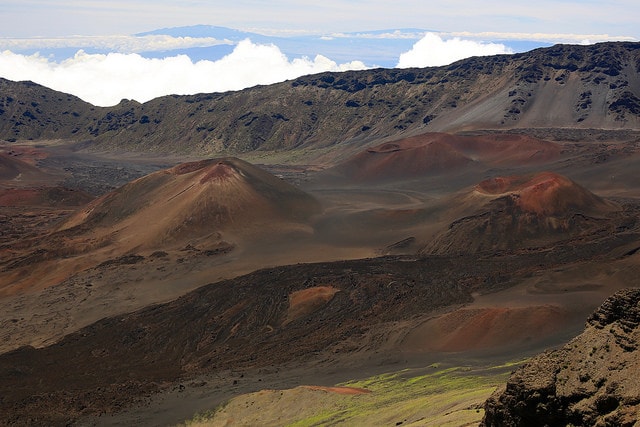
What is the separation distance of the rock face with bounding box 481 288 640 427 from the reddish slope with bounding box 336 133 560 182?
11405 centimetres

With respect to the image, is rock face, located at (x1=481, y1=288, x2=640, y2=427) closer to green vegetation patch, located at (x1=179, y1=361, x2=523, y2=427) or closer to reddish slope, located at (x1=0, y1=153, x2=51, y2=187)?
green vegetation patch, located at (x1=179, y1=361, x2=523, y2=427)

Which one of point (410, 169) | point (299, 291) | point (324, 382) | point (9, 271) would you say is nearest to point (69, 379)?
point (324, 382)

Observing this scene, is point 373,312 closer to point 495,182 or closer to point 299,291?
point 299,291

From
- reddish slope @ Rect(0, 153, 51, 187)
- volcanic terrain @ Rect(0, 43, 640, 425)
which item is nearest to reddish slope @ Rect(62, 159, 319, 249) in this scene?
volcanic terrain @ Rect(0, 43, 640, 425)

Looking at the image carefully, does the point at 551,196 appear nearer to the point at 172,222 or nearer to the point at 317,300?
the point at 317,300

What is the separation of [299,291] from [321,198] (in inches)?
1940

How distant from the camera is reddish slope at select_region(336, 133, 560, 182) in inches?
5324

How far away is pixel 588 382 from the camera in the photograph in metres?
17.7

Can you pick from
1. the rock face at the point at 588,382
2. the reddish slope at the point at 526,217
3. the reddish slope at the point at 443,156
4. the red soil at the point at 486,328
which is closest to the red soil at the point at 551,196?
the reddish slope at the point at 526,217

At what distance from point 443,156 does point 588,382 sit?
12308 cm

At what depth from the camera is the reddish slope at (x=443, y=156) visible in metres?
135

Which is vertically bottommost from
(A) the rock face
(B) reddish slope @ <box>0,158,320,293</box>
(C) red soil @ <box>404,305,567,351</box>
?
(C) red soil @ <box>404,305,567,351</box>

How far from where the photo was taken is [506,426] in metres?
18.8

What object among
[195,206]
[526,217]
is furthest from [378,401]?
[195,206]
